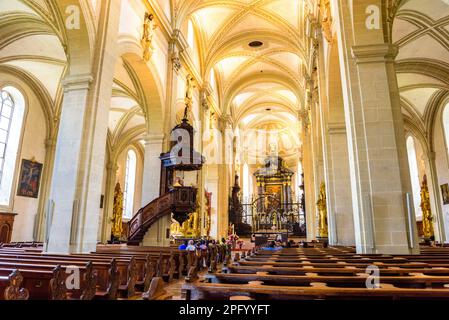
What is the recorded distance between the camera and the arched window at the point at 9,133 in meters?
13.1

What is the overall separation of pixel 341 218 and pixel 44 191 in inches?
526

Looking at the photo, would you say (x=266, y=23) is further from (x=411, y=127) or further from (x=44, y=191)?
(x=44, y=191)

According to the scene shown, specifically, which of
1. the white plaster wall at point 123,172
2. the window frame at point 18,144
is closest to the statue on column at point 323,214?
the window frame at point 18,144

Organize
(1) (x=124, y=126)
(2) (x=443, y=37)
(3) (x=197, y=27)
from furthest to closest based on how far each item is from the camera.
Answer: (1) (x=124, y=126) < (3) (x=197, y=27) < (2) (x=443, y=37)

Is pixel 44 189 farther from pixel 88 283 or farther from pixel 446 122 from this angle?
pixel 446 122

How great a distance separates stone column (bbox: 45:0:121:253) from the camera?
22.2ft

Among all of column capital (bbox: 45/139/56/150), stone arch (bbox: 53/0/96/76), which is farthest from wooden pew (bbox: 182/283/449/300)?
column capital (bbox: 45/139/56/150)

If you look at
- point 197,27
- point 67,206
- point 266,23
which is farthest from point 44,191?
point 266,23

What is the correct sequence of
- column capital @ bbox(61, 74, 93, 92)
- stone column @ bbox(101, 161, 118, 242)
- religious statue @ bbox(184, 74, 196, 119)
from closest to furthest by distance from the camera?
column capital @ bbox(61, 74, 93, 92) → religious statue @ bbox(184, 74, 196, 119) → stone column @ bbox(101, 161, 118, 242)

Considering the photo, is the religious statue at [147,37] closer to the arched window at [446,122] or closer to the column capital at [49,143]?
the column capital at [49,143]

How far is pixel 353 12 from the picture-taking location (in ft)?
21.3

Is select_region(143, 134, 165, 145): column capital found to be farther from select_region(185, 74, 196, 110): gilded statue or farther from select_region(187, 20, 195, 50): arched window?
select_region(187, 20, 195, 50): arched window

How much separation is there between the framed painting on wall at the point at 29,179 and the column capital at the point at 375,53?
14.2 metres

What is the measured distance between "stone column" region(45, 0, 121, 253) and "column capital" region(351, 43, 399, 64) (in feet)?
19.9
